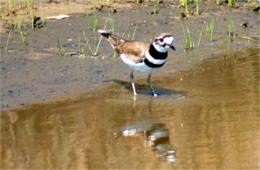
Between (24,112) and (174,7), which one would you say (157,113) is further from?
(174,7)

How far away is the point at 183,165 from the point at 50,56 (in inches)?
180

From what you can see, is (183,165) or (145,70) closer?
(183,165)

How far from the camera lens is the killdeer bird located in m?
9.27

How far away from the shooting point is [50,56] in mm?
11180

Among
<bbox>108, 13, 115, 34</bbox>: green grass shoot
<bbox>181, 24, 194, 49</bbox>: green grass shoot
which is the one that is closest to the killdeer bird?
<bbox>108, 13, 115, 34</bbox>: green grass shoot

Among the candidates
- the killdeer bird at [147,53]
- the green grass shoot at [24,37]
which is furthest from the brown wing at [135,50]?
the green grass shoot at [24,37]

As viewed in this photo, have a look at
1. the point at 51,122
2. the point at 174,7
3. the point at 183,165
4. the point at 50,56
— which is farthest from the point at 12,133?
the point at 174,7

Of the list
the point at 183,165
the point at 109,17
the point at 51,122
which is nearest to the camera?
the point at 183,165

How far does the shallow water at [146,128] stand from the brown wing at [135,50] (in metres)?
0.48

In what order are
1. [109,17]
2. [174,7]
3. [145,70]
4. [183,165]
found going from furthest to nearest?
[174,7], [109,17], [145,70], [183,165]

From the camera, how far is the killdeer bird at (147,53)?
9.27 m

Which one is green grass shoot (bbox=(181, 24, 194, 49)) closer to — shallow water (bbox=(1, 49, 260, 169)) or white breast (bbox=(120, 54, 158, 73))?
shallow water (bbox=(1, 49, 260, 169))

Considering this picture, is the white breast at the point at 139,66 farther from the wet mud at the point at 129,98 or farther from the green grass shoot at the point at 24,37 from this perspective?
the green grass shoot at the point at 24,37

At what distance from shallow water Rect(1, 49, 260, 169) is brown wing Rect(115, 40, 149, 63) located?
0.48 metres
